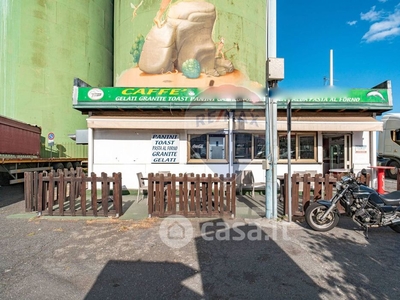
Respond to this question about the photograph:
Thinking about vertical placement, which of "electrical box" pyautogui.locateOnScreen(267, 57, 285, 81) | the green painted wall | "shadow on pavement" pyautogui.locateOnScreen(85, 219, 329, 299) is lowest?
"shadow on pavement" pyautogui.locateOnScreen(85, 219, 329, 299)

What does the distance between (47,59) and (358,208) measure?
2008 cm

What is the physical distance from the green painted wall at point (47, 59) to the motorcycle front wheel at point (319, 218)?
17.0 metres

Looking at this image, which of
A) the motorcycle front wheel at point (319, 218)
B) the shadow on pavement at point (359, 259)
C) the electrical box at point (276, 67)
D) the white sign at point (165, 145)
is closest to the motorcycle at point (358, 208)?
the motorcycle front wheel at point (319, 218)

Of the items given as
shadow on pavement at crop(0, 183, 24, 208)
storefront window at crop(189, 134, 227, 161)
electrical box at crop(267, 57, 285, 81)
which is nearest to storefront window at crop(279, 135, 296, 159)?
storefront window at crop(189, 134, 227, 161)

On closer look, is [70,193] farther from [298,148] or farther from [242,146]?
[298,148]

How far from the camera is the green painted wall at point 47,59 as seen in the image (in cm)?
1572

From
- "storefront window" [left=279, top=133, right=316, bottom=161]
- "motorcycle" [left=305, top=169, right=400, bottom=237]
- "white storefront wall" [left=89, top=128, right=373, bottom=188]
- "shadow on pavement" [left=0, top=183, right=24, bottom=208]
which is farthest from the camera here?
"storefront window" [left=279, top=133, right=316, bottom=161]

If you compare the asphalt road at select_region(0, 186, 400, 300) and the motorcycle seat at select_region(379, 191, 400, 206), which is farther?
the motorcycle seat at select_region(379, 191, 400, 206)

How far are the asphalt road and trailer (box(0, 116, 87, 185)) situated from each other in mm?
5294

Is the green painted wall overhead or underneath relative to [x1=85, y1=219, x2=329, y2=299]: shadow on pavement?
overhead

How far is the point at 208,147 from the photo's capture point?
9273 millimetres

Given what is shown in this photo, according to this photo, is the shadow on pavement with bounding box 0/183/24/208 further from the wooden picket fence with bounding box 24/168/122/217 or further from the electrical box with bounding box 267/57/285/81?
the electrical box with bounding box 267/57/285/81

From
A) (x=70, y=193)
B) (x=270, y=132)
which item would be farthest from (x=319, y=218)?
(x=70, y=193)

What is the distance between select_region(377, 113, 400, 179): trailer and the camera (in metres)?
13.5
